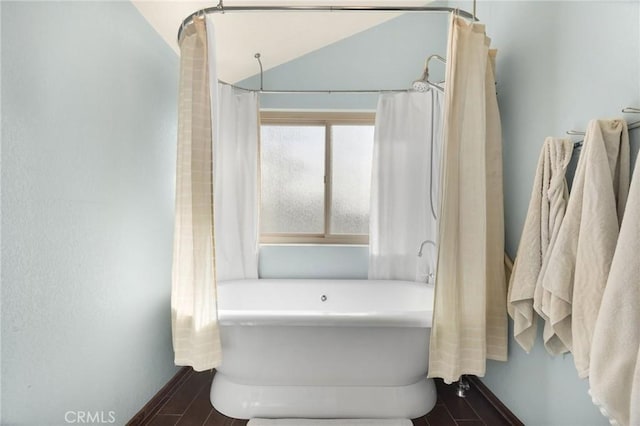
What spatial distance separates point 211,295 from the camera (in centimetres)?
154

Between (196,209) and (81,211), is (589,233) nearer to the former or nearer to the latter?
(196,209)

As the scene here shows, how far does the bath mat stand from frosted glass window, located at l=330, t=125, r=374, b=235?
55.3 inches

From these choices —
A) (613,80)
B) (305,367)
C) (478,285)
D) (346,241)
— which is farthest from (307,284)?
(613,80)

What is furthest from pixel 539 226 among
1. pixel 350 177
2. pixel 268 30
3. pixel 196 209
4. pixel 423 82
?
pixel 268 30

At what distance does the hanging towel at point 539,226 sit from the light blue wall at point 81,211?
1740 mm

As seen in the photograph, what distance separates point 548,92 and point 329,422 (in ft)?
6.09

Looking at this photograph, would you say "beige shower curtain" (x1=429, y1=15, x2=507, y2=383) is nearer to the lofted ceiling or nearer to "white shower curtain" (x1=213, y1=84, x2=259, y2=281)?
the lofted ceiling

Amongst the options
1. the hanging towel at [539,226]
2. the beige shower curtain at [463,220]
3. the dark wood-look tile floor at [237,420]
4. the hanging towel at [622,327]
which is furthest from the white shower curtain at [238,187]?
the hanging towel at [622,327]

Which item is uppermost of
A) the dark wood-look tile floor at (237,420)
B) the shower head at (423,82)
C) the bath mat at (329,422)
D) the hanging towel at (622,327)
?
the shower head at (423,82)

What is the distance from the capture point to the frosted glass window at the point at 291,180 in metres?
2.81

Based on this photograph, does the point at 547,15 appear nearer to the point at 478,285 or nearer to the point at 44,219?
the point at 478,285

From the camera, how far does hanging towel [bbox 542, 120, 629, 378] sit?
1.03 m

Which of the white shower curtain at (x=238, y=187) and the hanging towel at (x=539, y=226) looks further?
the white shower curtain at (x=238, y=187)

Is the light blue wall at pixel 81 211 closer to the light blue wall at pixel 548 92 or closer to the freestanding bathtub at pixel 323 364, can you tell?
the freestanding bathtub at pixel 323 364
